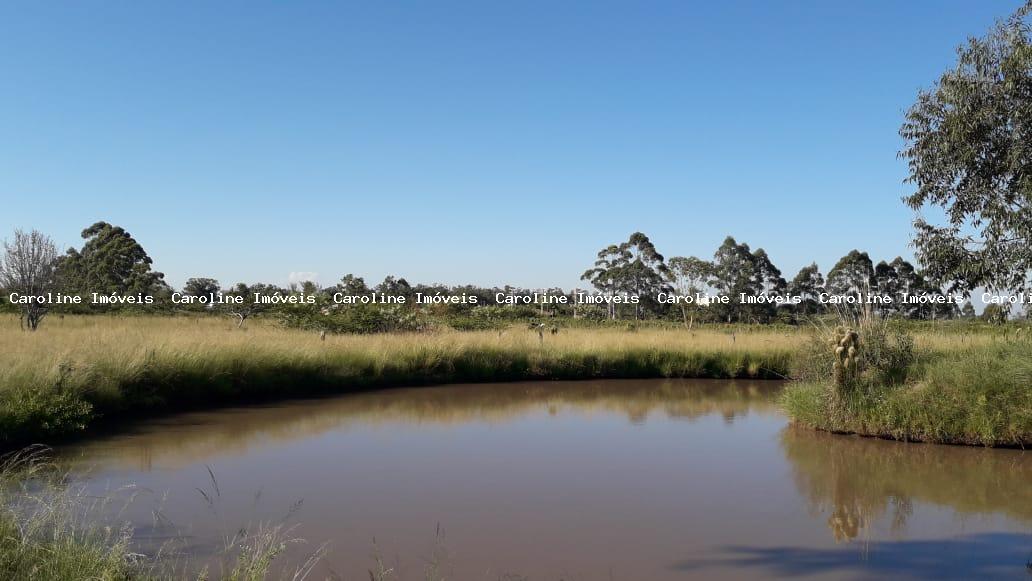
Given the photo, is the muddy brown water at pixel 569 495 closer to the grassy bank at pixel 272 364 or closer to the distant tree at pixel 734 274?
the grassy bank at pixel 272 364

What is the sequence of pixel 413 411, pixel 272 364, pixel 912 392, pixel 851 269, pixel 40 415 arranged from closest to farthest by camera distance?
pixel 40 415, pixel 912 392, pixel 413 411, pixel 272 364, pixel 851 269

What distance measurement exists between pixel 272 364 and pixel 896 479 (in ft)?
31.5

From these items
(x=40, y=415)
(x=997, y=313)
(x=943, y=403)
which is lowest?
(x=40, y=415)

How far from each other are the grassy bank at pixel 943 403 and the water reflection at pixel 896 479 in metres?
0.16

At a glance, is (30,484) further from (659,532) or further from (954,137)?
(954,137)

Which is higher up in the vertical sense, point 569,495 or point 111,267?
point 111,267

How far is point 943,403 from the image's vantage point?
8297 mm

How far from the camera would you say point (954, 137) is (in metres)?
8.36

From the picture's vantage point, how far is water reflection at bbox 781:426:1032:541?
5953 millimetres

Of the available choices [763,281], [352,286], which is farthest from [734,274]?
[352,286]

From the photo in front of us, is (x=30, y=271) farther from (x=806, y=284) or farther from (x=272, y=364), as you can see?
(x=806, y=284)

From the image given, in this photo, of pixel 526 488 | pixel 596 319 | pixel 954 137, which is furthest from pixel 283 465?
pixel 596 319

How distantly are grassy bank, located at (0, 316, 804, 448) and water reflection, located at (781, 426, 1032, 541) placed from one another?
686 cm

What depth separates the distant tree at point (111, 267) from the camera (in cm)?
3572
